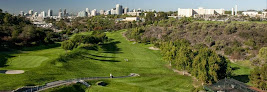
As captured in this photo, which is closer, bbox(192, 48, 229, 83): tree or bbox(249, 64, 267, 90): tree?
bbox(249, 64, 267, 90): tree

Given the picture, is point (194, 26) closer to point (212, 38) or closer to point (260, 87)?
point (212, 38)

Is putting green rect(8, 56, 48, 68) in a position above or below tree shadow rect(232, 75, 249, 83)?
above

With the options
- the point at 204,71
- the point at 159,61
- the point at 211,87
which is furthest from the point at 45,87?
the point at 159,61

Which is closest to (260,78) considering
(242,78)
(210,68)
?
(210,68)

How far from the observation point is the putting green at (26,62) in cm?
3831

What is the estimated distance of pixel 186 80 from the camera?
39.2 m

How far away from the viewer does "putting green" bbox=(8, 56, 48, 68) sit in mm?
38312

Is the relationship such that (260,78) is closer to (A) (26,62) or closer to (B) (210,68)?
(B) (210,68)

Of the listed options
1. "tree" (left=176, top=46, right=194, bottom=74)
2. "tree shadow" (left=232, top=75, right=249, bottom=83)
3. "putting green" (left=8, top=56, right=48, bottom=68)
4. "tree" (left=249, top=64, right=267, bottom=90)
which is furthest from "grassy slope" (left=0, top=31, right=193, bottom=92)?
"tree" (left=249, top=64, right=267, bottom=90)

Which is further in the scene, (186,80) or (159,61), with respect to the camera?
(159,61)

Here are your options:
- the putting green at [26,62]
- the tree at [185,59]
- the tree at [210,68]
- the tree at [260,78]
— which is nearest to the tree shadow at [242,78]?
the tree at [210,68]

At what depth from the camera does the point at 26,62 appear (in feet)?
133

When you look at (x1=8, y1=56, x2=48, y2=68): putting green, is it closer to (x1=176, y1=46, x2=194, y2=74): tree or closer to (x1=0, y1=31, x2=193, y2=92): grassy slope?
(x1=0, y1=31, x2=193, y2=92): grassy slope

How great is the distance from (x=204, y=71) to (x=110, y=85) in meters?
14.2
